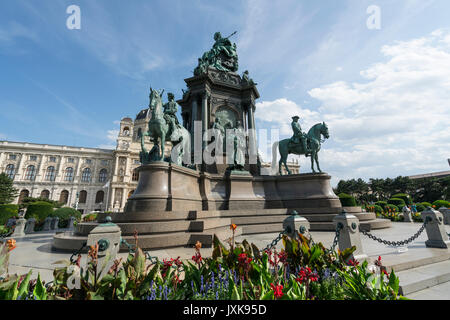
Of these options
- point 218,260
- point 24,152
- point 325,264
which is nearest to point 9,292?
point 218,260

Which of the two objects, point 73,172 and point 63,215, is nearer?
point 63,215

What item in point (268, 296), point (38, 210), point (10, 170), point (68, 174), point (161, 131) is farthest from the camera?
point (68, 174)

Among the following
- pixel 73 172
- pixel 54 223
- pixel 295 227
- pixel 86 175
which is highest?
pixel 73 172

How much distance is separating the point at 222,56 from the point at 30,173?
82423 mm

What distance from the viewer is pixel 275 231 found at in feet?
31.9

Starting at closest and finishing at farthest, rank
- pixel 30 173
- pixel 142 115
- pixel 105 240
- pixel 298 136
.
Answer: pixel 105 240
pixel 298 136
pixel 30 173
pixel 142 115

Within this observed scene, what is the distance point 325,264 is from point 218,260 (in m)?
1.84

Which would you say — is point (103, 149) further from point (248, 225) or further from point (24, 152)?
point (248, 225)

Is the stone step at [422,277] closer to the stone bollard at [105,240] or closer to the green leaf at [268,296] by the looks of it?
the green leaf at [268,296]

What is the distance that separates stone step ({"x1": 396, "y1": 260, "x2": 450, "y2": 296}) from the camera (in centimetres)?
355

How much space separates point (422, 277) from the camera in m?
3.87

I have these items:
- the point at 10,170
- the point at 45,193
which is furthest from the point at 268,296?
the point at 10,170

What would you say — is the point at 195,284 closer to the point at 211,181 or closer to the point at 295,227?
the point at 295,227

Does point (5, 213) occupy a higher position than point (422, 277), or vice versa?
point (5, 213)
